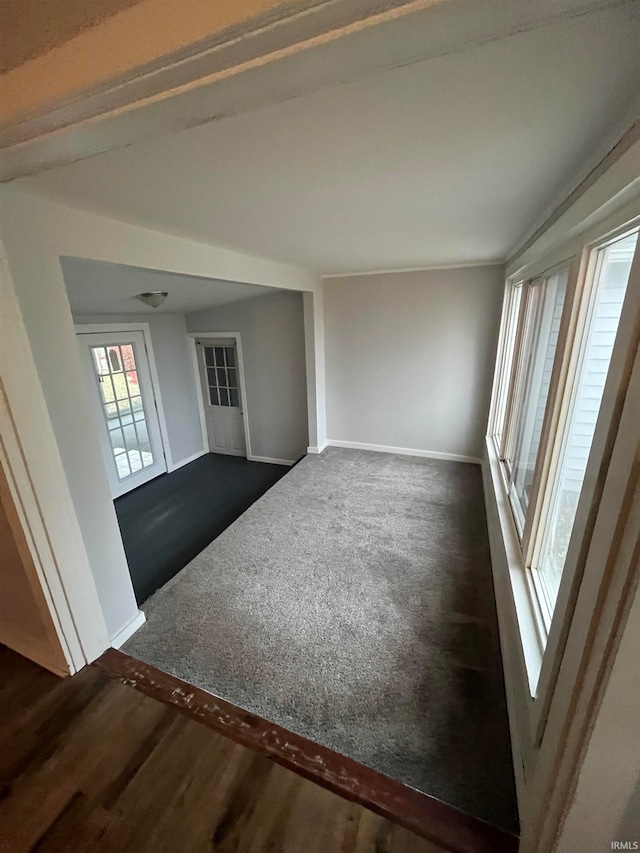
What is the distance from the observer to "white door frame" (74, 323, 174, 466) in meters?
3.88

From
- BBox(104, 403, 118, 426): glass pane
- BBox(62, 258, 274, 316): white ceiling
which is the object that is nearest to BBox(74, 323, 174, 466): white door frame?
BBox(62, 258, 274, 316): white ceiling

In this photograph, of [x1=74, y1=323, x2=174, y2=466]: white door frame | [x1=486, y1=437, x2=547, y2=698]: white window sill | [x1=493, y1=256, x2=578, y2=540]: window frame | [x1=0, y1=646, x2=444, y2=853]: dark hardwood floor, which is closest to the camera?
[x1=0, y1=646, x2=444, y2=853]: dark hardwood floor

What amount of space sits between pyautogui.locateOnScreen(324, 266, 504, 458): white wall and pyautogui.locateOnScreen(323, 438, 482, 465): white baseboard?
0.04 meters

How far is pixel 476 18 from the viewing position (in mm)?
427

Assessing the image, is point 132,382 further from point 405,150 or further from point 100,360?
point 405,150

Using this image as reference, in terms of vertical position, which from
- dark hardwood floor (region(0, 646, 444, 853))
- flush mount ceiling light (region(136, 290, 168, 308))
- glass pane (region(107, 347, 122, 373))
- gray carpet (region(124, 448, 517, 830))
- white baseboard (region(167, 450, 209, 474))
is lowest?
white baseboard (region(167, 450, 209, 474))

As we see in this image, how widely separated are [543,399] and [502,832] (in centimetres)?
182

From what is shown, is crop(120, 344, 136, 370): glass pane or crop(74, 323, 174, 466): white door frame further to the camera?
crop(120, 344, 136, 370): glass pane

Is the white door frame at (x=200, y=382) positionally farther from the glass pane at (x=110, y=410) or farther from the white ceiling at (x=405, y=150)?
the white ceiling at (x=405, y=150)

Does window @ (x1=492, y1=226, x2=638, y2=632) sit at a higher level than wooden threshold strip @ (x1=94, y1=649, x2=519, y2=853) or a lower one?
higher

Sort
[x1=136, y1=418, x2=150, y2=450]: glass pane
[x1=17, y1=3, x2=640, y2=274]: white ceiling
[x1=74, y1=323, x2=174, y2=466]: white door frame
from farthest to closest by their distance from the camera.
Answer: [x1=136, y1=418, x2=150, y2=450]: glass pane
[x1=74, y1=323, x2=174, y2=466]: white door frame
[x1=17, y1=3, x2=640, y2=274]: white ceiling

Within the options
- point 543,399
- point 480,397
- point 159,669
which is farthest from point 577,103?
point 480,397

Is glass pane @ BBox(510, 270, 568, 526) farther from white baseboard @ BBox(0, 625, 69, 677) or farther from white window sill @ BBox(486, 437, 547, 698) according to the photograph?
white baseboard @ BBox(0, 625, 69, 677)

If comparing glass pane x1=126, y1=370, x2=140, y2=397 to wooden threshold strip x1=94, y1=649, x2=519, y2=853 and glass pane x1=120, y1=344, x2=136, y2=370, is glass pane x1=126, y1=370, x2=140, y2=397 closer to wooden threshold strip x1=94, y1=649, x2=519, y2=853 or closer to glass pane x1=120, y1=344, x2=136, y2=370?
glass pane x1=120, y1=344, x2=136, y2=370
